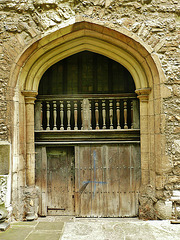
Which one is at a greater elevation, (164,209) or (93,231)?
(164,209)

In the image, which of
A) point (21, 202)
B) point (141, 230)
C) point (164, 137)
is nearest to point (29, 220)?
point (21, 202)

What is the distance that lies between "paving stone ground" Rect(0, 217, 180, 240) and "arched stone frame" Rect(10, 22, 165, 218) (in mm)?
804

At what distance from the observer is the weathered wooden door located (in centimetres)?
452

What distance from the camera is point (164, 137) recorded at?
3.89m

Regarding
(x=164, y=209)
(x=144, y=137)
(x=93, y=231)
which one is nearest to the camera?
(x=93, y=231)

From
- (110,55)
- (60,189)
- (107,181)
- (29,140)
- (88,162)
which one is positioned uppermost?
(110,55)

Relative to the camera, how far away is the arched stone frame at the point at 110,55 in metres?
4.00

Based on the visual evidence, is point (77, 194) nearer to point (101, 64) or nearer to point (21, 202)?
point (21, 202)

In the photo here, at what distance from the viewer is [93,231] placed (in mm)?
3471

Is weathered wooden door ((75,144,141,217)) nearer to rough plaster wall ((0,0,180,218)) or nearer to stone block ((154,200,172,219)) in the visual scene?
stone block ((154,200,172,219))

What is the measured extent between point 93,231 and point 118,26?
3.62 m

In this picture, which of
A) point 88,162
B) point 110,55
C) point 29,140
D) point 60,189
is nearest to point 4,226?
point 60,189

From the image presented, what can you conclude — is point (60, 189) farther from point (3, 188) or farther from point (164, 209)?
point (164, 209)

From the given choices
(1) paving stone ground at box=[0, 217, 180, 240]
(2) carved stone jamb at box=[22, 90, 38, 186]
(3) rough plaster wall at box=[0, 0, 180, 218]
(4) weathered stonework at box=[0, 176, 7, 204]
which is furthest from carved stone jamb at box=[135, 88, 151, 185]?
(4) weathered stonework at box=[0, 176, 7, 204]
